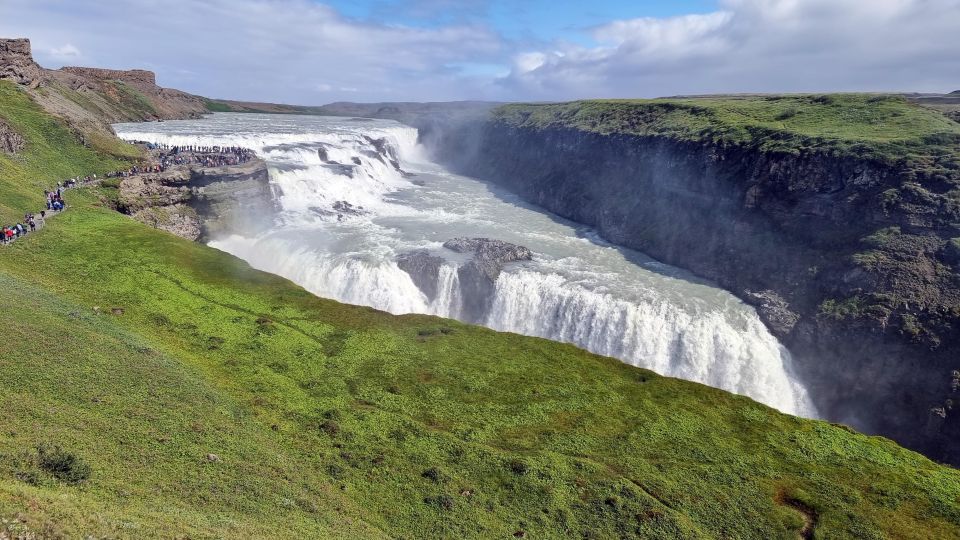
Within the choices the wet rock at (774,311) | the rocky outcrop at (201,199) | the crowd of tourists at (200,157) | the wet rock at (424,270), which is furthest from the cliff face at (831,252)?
the crowd of tourists at (200,157)

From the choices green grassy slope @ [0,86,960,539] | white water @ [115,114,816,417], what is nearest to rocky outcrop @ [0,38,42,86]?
white water @ [115,114,816,417]

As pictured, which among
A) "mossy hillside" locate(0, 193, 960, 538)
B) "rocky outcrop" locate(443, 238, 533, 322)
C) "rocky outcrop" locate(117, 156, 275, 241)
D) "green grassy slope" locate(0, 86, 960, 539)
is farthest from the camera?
"rocky outcrop" locate(117, 156, 275, 241)

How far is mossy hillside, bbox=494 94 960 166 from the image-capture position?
4956 centimetres

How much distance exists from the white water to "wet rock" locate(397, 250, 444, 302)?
564mm

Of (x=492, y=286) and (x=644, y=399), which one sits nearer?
(x=644, y=399)

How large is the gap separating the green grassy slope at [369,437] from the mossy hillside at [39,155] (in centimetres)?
1153

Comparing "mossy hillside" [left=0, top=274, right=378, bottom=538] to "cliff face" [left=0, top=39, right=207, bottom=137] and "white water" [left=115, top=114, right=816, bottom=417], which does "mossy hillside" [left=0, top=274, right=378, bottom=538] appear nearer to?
"white water" [left=115, top=114, right=816, bottom=417]

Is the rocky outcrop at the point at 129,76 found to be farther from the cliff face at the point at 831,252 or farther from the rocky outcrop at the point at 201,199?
the cliff face at the point at 831,252

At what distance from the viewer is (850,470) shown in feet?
78.4

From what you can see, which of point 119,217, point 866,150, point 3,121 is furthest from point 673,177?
point 3,121

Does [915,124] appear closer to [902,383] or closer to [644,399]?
[902,383]

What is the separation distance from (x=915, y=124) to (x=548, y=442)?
54910mm

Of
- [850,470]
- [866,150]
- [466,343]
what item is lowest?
[850,470]

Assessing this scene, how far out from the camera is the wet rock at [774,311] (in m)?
45.5
